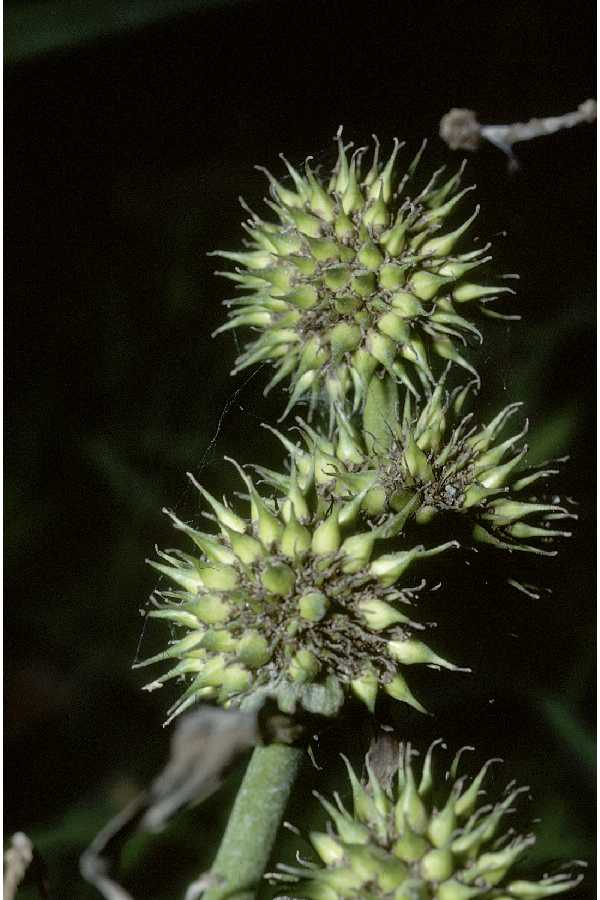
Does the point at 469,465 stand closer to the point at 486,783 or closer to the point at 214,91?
the point at 486,783

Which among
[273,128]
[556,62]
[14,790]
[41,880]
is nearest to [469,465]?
[41,880]

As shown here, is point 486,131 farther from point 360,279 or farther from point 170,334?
point 170,334

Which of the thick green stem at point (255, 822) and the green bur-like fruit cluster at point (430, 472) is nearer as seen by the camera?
the thick green stem at point (255, 822)

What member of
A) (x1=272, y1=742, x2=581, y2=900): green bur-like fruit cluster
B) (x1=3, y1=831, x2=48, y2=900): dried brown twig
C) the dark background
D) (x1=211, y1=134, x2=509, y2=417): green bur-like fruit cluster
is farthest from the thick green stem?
the dark background

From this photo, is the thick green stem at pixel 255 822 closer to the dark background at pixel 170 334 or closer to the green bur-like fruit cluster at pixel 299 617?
the green bur-like fruit cluster at pixel 299 617

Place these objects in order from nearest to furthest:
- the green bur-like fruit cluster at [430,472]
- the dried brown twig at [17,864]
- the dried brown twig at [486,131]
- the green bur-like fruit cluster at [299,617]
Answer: the dried brown twig at [17,864] < the green bur-like fruit cluster at [299,617] < the green bur-like fruit cluster at [430,472] < the dried brown twig at [486,131]

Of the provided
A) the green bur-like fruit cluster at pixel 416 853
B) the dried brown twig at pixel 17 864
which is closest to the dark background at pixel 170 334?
the green bur-like fruit cluster at pixel 416 853

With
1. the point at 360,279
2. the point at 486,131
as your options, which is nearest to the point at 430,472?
the point at 360,279
